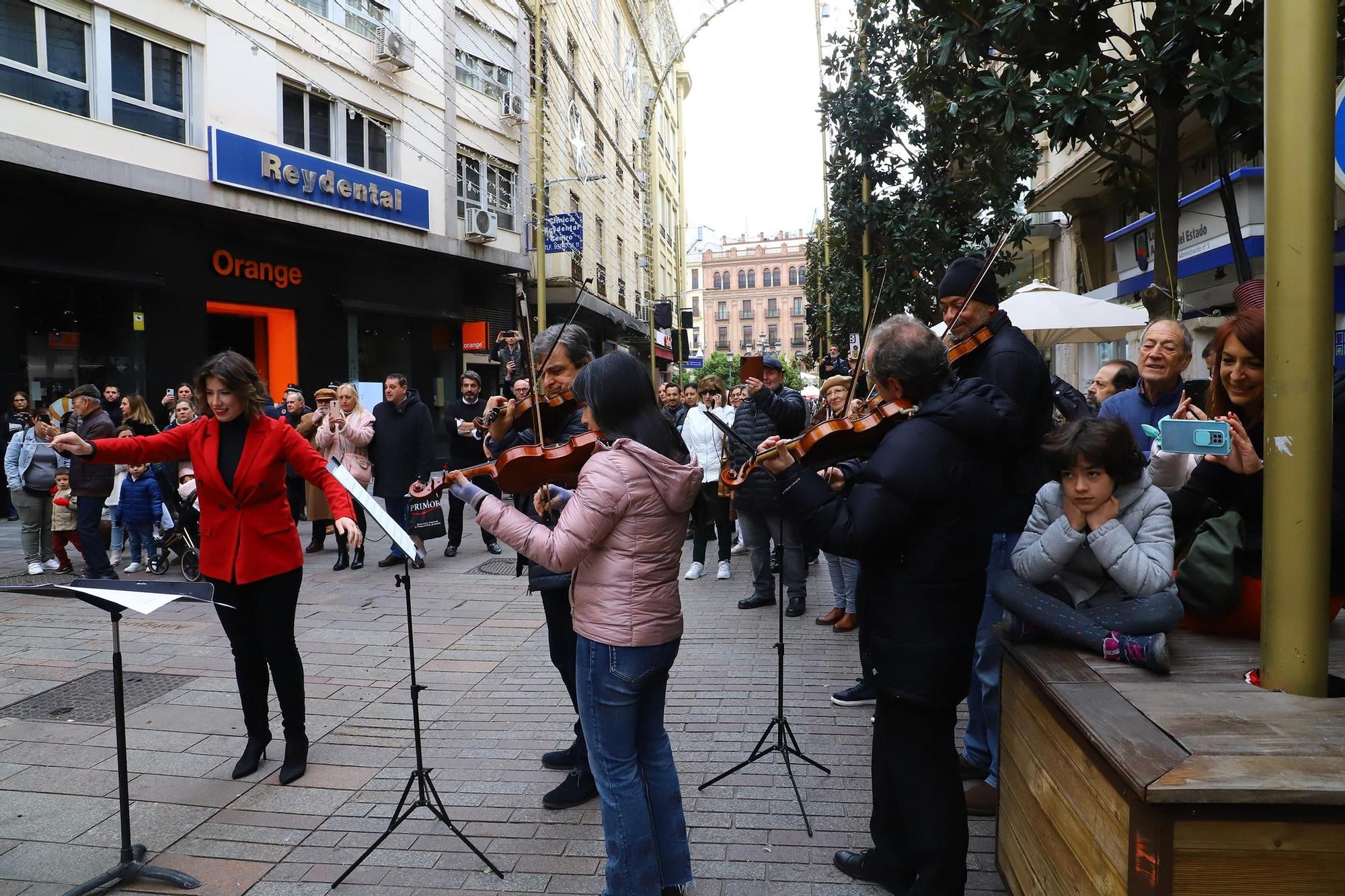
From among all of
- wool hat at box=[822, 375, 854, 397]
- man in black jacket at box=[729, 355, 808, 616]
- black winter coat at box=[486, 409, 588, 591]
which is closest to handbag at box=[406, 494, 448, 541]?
man in black jacket at box=[729, 355, 808, 616]

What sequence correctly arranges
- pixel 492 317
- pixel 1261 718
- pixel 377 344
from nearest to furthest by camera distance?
pixel 1261 718, pixel 377 344, pixel 492 317

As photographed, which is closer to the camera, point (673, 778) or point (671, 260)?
point (673, 778)

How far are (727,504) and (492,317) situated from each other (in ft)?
50.9

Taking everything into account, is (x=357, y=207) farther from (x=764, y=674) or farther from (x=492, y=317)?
(x=764, y=674)

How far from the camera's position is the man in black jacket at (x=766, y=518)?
702 centimetres

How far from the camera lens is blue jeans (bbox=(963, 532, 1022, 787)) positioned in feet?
12.6

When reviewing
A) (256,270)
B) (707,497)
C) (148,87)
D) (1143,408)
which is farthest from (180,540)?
(1143,408)

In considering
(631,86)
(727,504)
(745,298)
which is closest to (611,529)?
(727,504)

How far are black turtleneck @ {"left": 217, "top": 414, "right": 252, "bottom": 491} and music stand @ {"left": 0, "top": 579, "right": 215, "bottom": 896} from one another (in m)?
0.98

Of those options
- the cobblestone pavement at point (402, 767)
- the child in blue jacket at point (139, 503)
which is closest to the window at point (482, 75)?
the child in blue jacket at point (139, 503)

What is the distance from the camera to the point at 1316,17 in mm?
2342

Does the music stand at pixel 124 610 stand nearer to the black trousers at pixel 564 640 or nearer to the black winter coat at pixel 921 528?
the black trousers at pixel 564 640

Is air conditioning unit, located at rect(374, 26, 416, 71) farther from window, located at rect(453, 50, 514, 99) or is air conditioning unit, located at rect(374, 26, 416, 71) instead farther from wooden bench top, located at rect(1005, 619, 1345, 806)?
wooden bench top, located at rect(1005, 619, 1345, 806)

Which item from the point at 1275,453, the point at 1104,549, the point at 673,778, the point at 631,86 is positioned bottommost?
the point at 673,778
